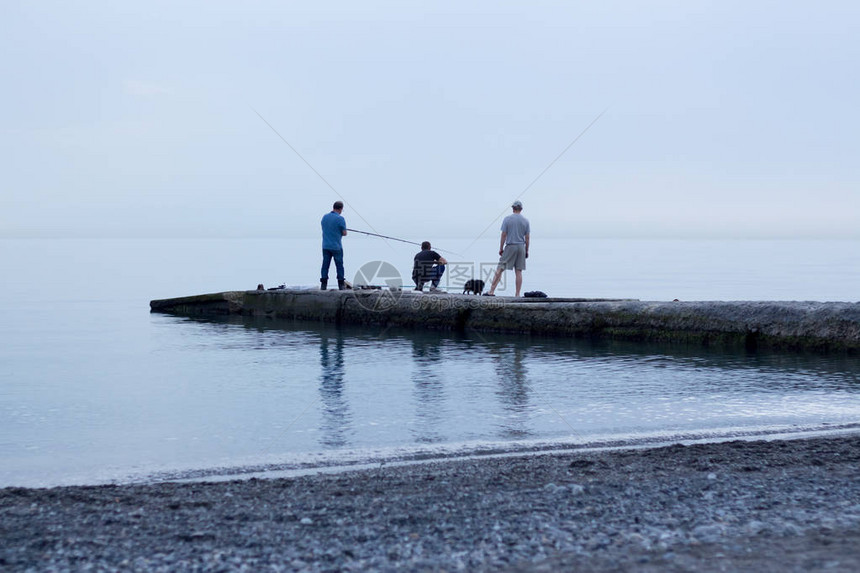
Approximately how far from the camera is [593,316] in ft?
48.2

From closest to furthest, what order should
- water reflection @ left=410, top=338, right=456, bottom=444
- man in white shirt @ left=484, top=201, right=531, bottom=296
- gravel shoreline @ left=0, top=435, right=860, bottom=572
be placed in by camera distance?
gravel shoreline @ left=0, top=435, right=860, bottom=572 → water reflection @ left=410, top=338, right=456, bottom=444 → man in white shirt @ left=484, top=201, right=531, bottom=296

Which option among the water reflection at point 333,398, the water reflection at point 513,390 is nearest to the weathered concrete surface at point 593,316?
the water reflection at point 513,390

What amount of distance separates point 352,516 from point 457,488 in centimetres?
95

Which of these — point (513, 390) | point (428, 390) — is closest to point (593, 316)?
point (513, 390)

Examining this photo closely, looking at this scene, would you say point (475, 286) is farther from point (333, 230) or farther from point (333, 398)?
point (333, 398)

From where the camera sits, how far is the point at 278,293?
1934 centimetres

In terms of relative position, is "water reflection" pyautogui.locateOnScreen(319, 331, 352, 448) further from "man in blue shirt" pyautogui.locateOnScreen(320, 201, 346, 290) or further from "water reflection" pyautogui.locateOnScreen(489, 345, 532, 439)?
"man in blue shirt" pyautogui.locateOnScreen(320, 201, 346, 290)

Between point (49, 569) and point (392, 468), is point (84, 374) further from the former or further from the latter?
point (49, 569)

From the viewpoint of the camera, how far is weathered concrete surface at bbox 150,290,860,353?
1257 centimetres

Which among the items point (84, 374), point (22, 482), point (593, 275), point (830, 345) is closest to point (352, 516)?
point (22, 482)

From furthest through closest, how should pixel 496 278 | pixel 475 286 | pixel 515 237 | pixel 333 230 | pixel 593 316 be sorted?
pixel 475 286, pixel 496 278, pixel 333 230, pixel 515 237, pixel 593 316

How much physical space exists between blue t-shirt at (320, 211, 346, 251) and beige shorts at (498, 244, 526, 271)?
3.20 metres

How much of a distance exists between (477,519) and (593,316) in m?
10.0

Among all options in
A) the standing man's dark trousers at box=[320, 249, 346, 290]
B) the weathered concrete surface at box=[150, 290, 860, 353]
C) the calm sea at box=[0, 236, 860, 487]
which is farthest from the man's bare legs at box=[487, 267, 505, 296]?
the standing man's dark trousers at box=[320, 249, 346, 290]
